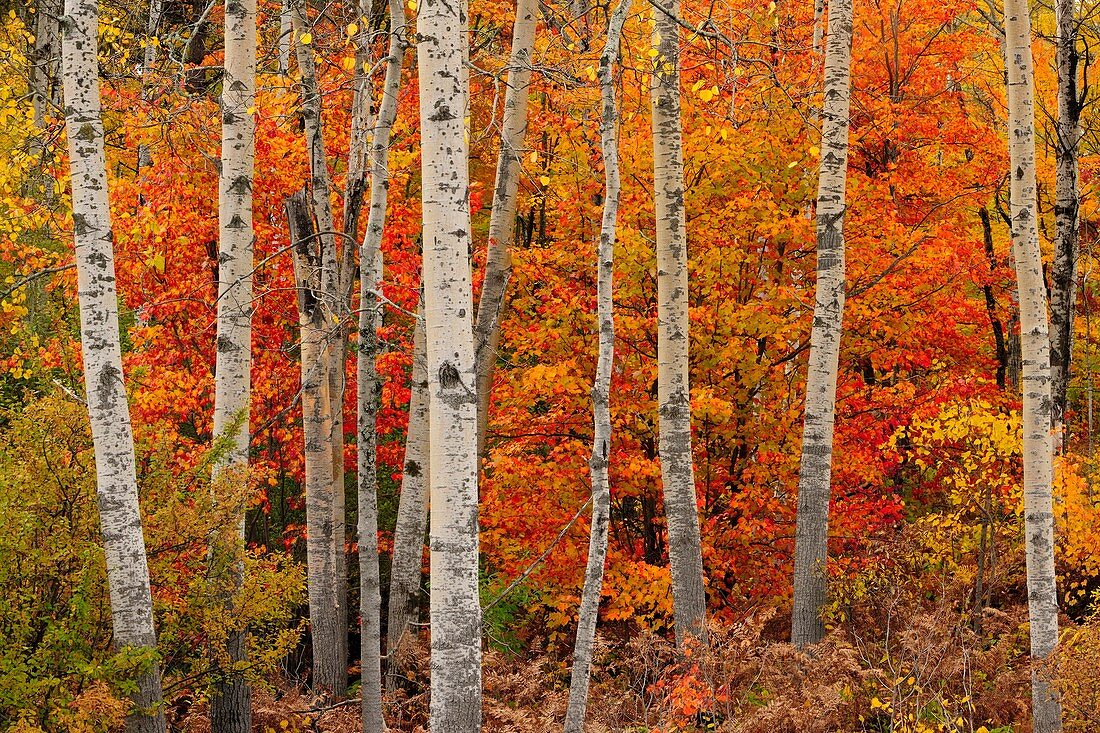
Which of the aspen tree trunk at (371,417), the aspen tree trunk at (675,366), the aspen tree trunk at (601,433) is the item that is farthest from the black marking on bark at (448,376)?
the aspen tree trunk at (675,366)

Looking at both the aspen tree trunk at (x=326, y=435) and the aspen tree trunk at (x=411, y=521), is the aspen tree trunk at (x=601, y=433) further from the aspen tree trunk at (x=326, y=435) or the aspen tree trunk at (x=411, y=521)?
the aspen tree trunk at (x=326, y=435)

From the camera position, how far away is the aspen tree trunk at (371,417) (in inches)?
340

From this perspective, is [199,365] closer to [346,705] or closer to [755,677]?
[346,705]

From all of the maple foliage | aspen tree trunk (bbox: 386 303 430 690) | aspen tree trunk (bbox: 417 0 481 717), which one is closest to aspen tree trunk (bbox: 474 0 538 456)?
the maple foliage

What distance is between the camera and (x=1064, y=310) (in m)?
11.6

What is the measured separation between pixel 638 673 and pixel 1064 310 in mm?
6099

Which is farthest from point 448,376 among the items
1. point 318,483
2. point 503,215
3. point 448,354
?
point 318,483

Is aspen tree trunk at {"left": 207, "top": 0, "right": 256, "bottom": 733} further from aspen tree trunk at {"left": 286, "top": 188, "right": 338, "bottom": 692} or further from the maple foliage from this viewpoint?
aspen tree trunk at {"left": 286, "top": 188, "right": 338, "bottom": 692}

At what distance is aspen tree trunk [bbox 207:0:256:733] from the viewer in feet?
26.7

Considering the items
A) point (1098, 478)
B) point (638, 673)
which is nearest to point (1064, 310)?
point (1098, 478)

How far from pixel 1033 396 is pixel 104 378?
6.57m

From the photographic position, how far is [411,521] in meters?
10.3

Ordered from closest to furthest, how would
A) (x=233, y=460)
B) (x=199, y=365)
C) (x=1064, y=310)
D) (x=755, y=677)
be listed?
(x=233, y=460) → (x=755, y=677) → (x=1064, y=310) → (x=199, y=365)

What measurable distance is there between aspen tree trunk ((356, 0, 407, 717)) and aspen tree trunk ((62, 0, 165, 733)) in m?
1.95
